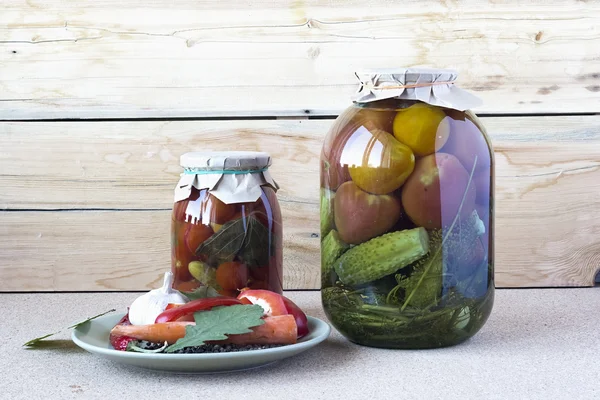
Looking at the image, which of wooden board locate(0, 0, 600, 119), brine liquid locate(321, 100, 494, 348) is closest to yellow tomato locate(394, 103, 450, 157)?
brine liquid locate(321, 100, 494, 348)

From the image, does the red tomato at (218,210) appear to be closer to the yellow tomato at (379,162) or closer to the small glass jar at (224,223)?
the small glass jar at (224,223)

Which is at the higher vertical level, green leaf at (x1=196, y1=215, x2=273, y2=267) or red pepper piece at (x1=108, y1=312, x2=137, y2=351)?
green leaf at (x1=196, y1=215, x2=273, y2=267)

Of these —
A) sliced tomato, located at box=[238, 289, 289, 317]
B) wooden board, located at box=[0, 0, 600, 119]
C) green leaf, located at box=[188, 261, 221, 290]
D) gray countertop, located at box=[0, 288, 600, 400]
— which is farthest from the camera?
wooden board, located at box=[0, 0, 600, 119]

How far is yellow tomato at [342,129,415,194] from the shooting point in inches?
30.2

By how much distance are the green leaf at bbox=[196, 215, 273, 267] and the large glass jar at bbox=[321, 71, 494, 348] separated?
12cm

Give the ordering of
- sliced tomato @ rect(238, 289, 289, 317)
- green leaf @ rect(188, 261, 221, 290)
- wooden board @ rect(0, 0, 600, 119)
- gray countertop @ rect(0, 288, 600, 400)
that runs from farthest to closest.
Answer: wooden board @ rect(0, 0, 600, 119) < green leaf @ rect(188, 261, 221, 290) < sliced tomato @ rect(238, 289, 289, 317) < gray countertop @ rect(0, 288, 600, 400)

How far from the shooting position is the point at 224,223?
882 mm

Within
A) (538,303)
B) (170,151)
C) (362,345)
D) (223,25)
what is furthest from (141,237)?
(538,303)

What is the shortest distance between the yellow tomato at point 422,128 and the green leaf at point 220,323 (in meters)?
0.22

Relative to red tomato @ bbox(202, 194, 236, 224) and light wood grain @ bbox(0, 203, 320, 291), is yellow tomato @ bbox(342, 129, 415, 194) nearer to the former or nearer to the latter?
red tomato @ bbox(202, 194, 236, 224)

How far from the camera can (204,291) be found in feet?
2.91

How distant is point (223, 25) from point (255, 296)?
0.51 m

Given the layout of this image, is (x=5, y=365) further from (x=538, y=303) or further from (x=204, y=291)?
(x=538, y=303)

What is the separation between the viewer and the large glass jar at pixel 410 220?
2.52ft
